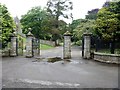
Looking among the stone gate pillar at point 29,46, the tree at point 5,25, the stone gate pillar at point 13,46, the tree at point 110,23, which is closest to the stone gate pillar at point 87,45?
the tree at point 110,23

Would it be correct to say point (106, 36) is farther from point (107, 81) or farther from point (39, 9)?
point (39, 9)

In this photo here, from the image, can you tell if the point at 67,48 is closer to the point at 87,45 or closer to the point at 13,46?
the point at 87,45

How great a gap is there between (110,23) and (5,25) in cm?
1018

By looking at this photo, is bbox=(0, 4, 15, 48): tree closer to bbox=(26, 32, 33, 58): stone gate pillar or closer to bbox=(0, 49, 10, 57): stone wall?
bbox=(0, 49, 10, 57): stone wall

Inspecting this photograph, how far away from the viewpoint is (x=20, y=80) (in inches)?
349

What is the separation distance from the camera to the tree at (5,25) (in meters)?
19.6

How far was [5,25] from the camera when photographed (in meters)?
20.2

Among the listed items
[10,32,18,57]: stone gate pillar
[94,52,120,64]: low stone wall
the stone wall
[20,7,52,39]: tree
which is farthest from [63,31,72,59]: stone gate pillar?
[20,7,52,39]: tree

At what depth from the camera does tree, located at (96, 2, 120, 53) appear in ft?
52.2

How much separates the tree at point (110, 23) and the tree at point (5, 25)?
28.0ft

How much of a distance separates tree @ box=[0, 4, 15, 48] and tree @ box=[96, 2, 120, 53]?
336 inches

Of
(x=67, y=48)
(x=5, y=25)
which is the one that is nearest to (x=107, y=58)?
(x=67, y=48)

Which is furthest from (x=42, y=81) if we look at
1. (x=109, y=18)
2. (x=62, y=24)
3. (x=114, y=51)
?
(x=62, y=24)

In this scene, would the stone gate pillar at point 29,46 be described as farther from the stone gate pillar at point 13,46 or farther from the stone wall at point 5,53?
the stone wall at point 5,53
